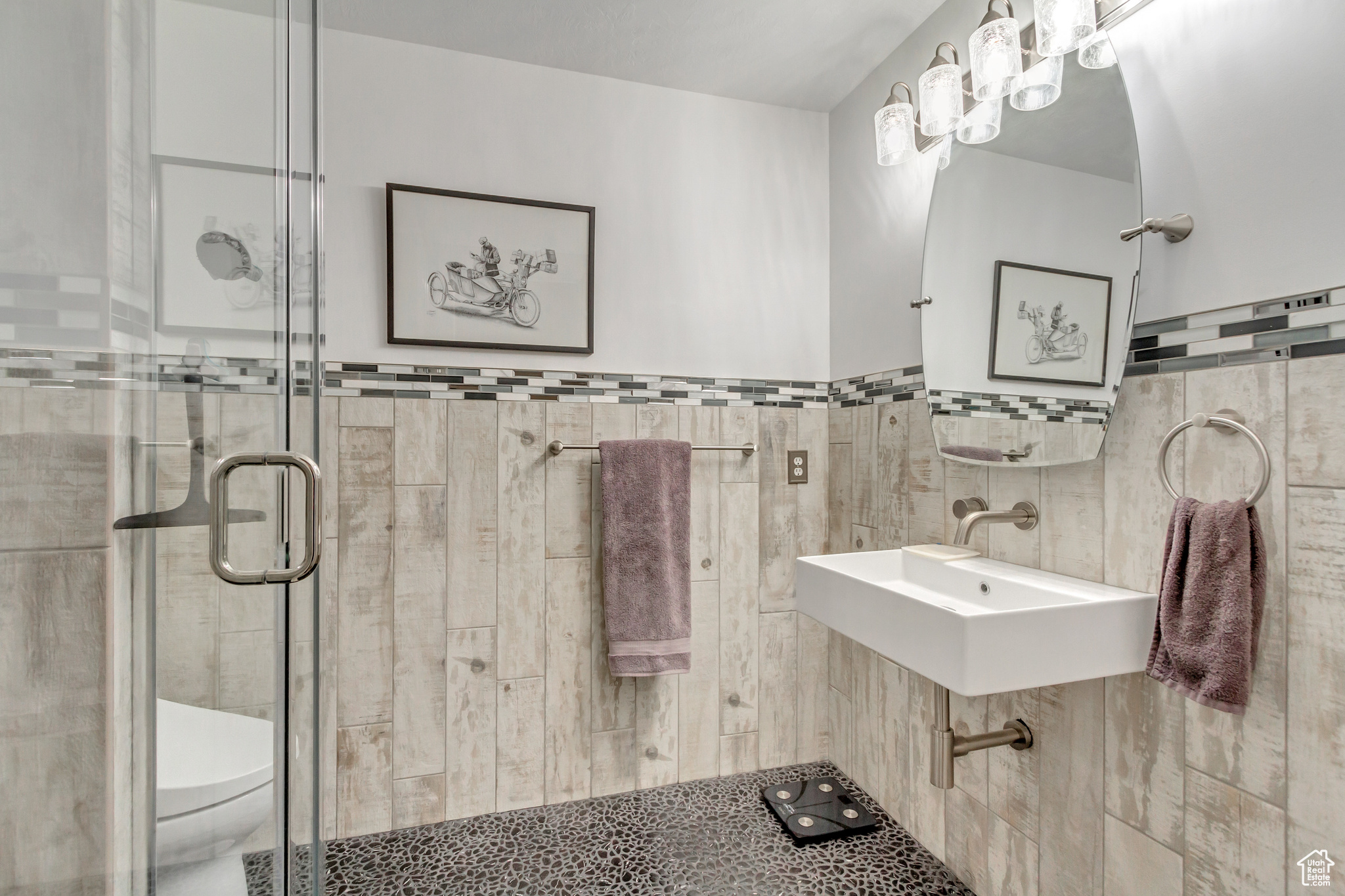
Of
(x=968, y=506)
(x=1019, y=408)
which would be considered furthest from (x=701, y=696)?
(x=1019, y=408)

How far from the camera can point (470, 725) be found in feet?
6.11

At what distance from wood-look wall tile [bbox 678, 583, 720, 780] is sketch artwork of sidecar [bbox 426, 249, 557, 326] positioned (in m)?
0.81

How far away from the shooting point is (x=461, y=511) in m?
1.87

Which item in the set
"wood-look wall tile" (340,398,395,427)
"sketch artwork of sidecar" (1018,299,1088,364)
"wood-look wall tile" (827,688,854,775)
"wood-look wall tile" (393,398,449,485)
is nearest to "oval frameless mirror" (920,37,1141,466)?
"sketch artwork of sidecar" (1018,299,1088,364)

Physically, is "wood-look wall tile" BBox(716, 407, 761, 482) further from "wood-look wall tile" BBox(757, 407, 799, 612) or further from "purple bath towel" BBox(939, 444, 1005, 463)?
"purple bath towel" BBox(939, 444, 1005, 463)

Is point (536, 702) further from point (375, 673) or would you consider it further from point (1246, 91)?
point (1246, 91)

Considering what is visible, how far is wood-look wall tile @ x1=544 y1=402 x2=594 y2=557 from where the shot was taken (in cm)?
195

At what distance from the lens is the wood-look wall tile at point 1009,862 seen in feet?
4.62

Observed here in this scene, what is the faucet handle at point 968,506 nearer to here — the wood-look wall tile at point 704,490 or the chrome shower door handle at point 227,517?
the wood-look wall tile at point 704,490

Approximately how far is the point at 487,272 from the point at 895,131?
1221mm

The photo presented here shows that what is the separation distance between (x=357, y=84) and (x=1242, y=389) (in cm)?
220

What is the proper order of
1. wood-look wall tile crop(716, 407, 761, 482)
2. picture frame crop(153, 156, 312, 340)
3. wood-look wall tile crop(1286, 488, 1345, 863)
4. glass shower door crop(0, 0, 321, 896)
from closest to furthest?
glass shower door crop(0, 0, 321, 896) → picture frame crop(153, 156, 312, 340) → wood-look wall tile crop(1286, 488, 1345, 863) → wood-look wall tile crop(716, 407, 761, 482)

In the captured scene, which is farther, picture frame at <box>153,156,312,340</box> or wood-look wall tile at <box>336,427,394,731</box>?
wood-look wall tile at <box>336,427,394,731</box>

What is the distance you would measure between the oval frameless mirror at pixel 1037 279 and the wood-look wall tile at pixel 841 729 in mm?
991
